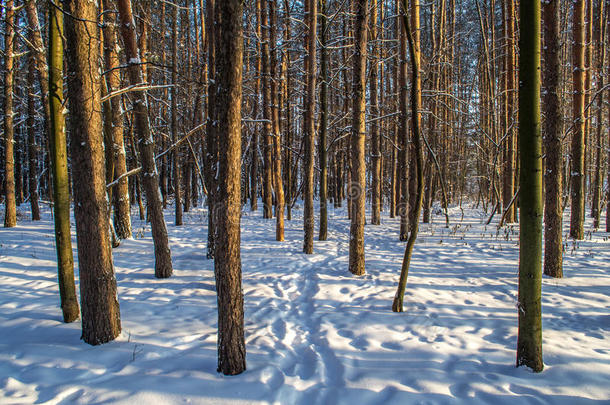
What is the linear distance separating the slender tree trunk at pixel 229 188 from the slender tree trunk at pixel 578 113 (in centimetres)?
832

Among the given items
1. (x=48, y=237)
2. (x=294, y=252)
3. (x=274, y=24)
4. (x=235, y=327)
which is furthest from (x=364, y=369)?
(x=48, y=237)

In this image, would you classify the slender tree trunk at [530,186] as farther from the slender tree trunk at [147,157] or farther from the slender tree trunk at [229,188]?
the slender tree trunk at [147,157]

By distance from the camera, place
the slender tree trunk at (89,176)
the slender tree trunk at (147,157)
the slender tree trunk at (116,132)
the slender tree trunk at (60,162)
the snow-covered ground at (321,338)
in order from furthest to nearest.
Result: the slender tree trunk at (116,132), the slender tree trunk at (147,157), the slender tree trunk at (60,162), the slender tree trunk at (89,176), the snow-covered ground at (321,338)

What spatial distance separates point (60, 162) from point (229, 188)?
2458 mm

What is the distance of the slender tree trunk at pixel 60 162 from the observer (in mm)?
3650

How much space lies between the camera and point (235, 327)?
298 centimetres

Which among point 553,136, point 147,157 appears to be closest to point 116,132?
point 147,157

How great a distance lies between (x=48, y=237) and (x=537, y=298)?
37.7 ft

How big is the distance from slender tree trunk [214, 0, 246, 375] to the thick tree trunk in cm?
221

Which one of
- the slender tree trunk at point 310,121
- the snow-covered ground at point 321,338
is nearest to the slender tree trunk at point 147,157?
the snow-covered ground at point 321,338

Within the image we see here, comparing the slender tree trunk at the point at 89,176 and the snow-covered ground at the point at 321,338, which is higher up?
the slender tree trunk at the point at 89,176

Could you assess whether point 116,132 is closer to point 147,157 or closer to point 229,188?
point 147,157

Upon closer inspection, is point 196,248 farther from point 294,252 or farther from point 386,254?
point 386,254

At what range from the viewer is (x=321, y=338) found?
12.9ft
